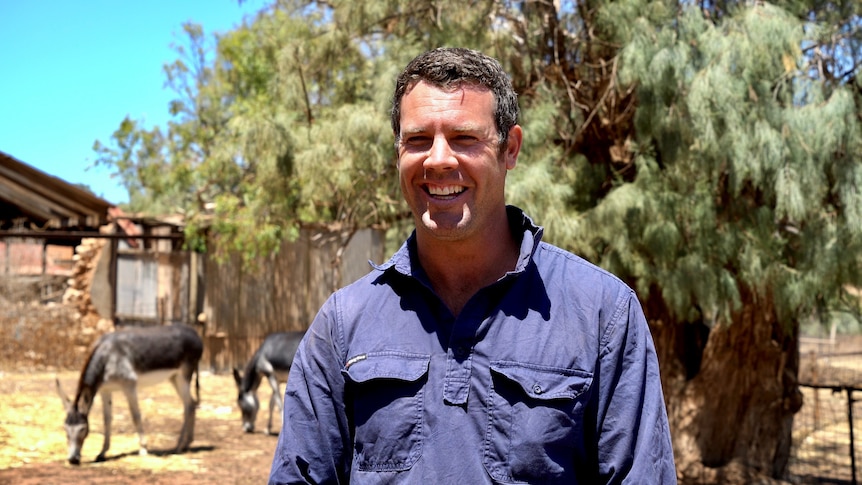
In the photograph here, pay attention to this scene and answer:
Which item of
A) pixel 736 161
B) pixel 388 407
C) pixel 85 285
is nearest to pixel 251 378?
pixel 85 285

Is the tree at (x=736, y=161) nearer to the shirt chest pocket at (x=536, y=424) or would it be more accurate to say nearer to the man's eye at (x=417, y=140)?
the man's eye at (x=417, y=140)

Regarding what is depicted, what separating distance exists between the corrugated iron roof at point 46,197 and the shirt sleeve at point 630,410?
43.6 ft

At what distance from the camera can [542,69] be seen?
892cm

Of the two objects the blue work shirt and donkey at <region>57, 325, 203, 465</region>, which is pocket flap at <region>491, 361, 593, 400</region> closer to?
the blue work shirt

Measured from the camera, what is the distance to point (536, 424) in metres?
1.92

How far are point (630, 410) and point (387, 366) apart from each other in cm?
54

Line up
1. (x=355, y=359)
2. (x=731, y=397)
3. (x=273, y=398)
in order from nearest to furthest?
(x=355, y=359), (x=731, y=397), (x=273, y=398)

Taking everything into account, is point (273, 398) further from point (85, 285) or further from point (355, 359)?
point (355, 359)

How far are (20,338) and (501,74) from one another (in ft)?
55.5

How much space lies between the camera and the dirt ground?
9445mm

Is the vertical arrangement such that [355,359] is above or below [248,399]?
above

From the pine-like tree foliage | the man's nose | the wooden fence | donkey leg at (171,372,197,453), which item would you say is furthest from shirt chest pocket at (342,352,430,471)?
the wooden fence

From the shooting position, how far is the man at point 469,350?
1.93 meters

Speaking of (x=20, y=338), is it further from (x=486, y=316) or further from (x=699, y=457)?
(x=486, y=316)
